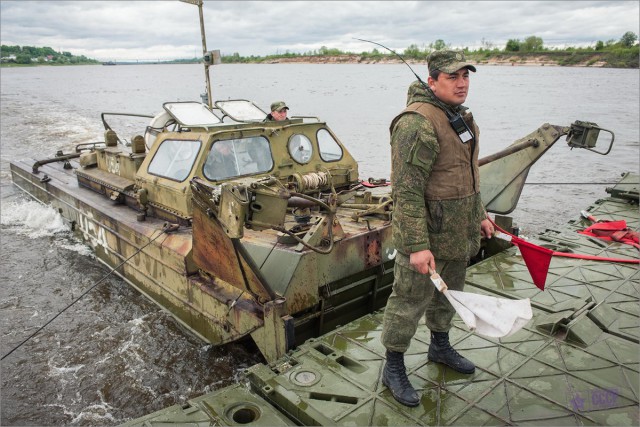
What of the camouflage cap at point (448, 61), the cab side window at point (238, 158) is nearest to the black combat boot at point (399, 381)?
the camouflage cap at point (448, 61)

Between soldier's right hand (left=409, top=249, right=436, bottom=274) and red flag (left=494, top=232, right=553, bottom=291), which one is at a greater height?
soldier's right hand (left=409, top=249, right=436, bottom=274)

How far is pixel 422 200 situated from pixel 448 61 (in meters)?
0.82

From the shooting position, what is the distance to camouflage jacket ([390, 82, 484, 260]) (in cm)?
287

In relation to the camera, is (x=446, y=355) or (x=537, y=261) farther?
(x=537, y=261)

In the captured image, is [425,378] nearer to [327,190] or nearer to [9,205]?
[327,190]

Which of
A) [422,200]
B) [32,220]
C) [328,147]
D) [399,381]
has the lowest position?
[32,220]

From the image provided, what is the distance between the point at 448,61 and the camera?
9.56 feet

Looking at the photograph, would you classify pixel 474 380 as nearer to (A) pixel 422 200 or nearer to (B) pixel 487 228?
(B) pixel 487 228

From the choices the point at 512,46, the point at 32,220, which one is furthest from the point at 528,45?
the point at 32,220

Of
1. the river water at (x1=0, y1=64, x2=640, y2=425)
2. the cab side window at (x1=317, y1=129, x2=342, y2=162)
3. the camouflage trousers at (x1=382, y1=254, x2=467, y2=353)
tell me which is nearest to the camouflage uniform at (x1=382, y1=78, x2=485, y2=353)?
the camouflage trousers at (x1=382, y1=254, x2=467, y2=353)

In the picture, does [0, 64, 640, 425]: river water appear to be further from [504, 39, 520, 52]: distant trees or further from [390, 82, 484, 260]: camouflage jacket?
[504, 39, 520, 52]: distant trees

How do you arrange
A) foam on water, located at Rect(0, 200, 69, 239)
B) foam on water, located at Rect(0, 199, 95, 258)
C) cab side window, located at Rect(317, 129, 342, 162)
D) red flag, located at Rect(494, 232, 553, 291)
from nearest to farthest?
1. red flag, located at Rect(494, 232, 553, 291)
2. cab side window, located at Rect(317, 129, 342, 162)
3. foam on water, located at Rect(0, 199, 95, 258)
4. foam on water, located at Rect(0, 200, 69, 239)

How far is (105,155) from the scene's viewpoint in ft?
27.2

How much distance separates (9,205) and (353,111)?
19.0 metres
